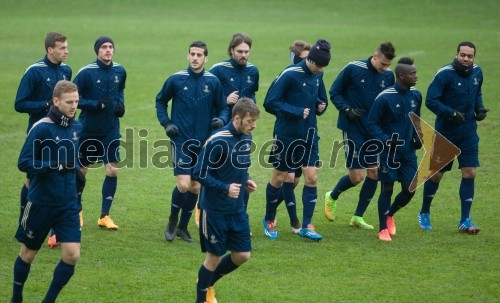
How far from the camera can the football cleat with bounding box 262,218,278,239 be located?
11.3 m

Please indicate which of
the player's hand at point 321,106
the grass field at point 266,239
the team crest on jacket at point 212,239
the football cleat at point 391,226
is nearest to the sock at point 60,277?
the grass field at point 266,239

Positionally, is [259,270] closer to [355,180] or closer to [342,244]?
[342,244]

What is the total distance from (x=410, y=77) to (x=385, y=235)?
204cm

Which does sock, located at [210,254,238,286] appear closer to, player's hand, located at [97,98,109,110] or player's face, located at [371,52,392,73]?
player's hand, located at [97,98,109,110]

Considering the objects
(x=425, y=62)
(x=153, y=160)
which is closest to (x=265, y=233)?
(x=153, y=160)

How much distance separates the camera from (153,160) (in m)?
16.0

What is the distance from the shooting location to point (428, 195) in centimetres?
1188

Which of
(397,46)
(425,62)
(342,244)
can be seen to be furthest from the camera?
(397,46)

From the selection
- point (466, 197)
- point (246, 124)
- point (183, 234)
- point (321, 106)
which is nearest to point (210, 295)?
point (246, 124)

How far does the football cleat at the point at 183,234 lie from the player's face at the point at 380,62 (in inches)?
130

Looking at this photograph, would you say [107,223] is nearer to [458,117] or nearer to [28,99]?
[28,99]

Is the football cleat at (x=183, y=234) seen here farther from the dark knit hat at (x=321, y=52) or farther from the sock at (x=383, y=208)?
the dark knit hat at (x=321, y=52)

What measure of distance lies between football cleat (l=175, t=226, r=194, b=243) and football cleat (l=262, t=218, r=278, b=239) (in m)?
1.01

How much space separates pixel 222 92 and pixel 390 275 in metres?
3.17
